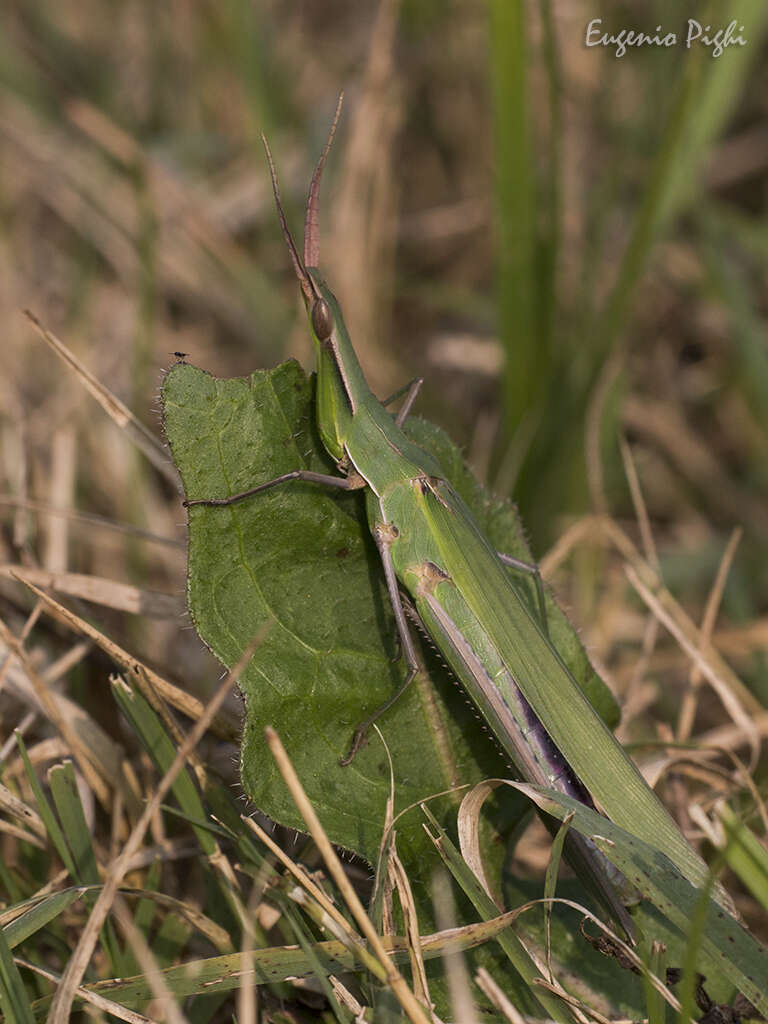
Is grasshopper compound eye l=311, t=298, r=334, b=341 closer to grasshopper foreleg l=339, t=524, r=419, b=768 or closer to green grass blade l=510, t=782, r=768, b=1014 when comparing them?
grasshopper foreleg l=339, t=524, r=419, b=768

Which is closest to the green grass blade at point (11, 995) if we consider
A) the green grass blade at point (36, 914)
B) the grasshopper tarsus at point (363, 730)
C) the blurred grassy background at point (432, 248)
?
the green grass blade at point (36, 914)

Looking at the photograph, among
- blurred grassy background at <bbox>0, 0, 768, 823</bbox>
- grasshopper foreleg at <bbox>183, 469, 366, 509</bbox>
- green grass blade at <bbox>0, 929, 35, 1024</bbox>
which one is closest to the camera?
green grass blade at <bbox>0, 929, 35, 1024</bbox>

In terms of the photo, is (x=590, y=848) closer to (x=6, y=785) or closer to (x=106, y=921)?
(x=106, y=921)

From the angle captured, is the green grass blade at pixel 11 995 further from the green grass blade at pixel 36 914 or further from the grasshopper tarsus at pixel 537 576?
the grasshopper tarsus at pixel 537 576

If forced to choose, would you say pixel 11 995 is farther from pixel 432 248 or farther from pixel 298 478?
pixel 432 248

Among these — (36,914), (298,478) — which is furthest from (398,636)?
(36,914)

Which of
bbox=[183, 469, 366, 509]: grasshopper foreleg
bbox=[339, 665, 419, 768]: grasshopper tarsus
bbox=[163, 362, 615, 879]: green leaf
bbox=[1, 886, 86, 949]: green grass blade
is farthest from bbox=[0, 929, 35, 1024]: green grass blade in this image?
bbox=[183, 469, 366, 509]: grasshopper foreleg
